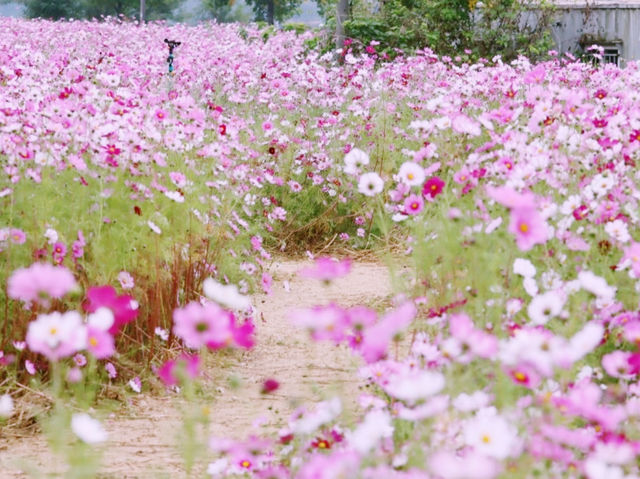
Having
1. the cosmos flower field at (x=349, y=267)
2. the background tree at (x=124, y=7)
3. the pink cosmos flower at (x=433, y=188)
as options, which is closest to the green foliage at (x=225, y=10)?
the background tree at (x=124, y=7)

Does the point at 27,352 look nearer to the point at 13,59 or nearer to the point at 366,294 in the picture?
the point at 366,294

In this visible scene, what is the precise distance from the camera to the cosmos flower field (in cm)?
204

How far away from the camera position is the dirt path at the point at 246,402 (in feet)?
12.0

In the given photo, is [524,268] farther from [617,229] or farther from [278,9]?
[278,9]

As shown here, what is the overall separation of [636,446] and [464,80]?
6117mm

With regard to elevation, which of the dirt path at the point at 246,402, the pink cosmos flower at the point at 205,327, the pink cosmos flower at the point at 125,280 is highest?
the pink cosmos flower at the point at 205,327

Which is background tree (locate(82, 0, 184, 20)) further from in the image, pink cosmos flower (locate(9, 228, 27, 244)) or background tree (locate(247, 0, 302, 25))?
pink cosmos flower (locate(9, 228, 27, 244))

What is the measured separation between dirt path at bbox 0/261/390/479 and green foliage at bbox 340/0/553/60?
931 centimetres

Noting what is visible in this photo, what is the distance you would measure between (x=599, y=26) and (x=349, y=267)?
1574 cm

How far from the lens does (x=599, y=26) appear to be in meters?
17.1

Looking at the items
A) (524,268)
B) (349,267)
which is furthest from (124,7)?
(349,267)

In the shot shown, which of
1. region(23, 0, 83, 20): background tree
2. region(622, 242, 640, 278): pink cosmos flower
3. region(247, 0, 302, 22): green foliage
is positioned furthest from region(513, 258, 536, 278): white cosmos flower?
region(23, 0, 83, 20): background tree

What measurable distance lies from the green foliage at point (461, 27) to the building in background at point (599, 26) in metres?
1.40

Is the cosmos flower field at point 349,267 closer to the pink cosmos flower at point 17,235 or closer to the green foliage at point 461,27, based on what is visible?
the pink cosmos flower at point 17,235
